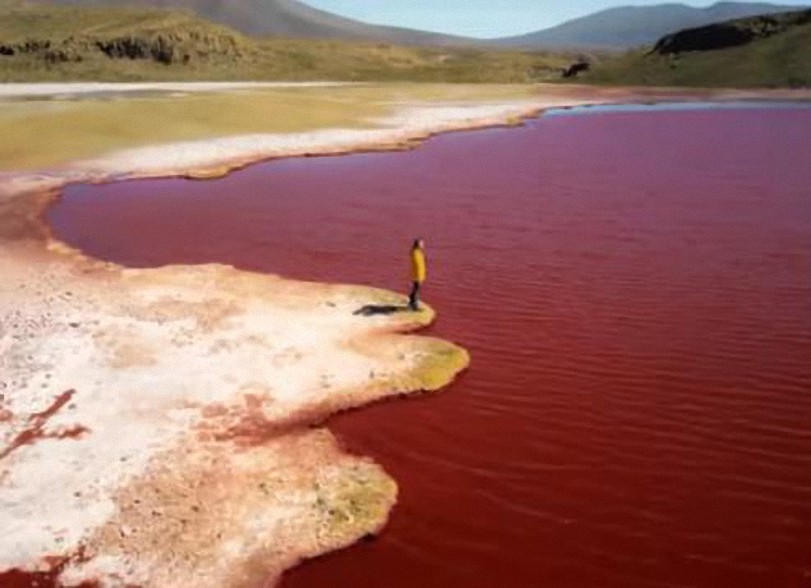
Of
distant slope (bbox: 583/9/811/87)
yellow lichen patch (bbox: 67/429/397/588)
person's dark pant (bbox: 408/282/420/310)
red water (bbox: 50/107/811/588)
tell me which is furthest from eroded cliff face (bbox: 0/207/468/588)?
distant slope (bbox: 583/9/811/87)

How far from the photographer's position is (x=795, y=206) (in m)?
34.9

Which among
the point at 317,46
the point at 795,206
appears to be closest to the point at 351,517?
the point at 795,206

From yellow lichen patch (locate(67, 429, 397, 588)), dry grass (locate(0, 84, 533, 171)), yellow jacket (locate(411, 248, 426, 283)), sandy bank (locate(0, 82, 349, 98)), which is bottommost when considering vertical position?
yellow lichen patch (locate(67, 429, 397, 588))

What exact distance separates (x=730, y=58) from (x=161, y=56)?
280ft

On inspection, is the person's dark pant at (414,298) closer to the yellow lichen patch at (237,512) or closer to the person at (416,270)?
the person at (416,270)

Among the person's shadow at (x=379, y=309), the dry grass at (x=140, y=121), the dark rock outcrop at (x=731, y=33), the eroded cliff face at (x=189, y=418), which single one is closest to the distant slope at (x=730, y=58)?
the dark rock outcrop at (x=731, y=33)

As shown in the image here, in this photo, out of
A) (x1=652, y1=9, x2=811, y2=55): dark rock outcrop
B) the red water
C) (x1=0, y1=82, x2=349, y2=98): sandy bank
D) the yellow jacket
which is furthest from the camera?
(x1=652, y1=9, x2=811, y2=55): dark rock outcrop

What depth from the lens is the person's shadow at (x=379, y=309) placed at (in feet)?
69.5

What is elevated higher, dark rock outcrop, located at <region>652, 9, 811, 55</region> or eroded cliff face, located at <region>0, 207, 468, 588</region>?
dark rock outcrop, located at <region>652, 9, 811, 55</region>

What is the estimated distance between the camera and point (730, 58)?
131 m

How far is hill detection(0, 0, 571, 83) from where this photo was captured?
134 meters

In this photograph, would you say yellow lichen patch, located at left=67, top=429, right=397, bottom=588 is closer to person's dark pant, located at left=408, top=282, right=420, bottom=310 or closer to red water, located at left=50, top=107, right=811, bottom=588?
red water, located at left=50, top=107, right=811, bottom=588

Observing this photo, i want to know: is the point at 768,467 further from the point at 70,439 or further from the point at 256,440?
the point at 70,439

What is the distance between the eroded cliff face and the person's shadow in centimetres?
22
